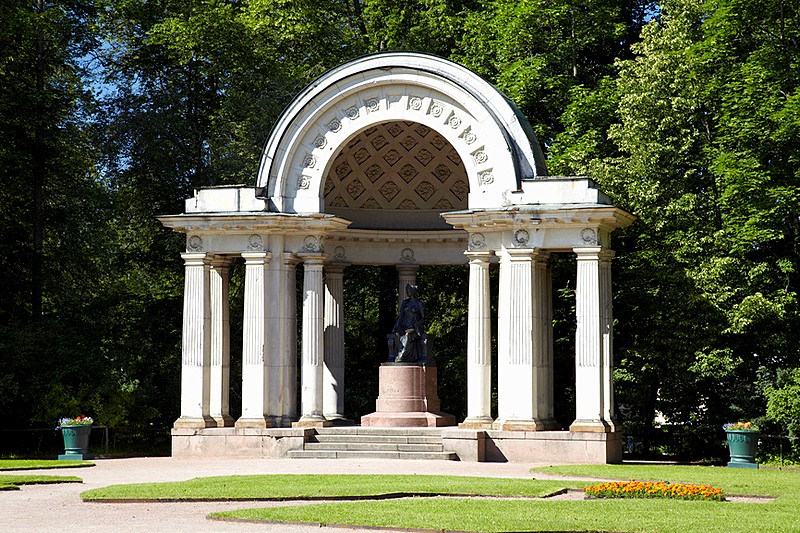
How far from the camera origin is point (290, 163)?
33312 millimetres

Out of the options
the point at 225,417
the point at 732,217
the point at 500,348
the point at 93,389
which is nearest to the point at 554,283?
the point at 732,217

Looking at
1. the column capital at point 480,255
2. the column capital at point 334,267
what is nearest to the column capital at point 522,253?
the column capital at point 480,255

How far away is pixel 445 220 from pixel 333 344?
602cm

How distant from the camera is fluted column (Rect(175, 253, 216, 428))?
109 ft

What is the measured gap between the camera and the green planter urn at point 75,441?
32250mm

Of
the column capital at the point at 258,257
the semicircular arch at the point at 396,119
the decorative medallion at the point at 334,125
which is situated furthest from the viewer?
the decorative medallion at the point at 334,125

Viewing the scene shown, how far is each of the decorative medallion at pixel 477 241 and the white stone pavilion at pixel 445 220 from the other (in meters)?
0.04

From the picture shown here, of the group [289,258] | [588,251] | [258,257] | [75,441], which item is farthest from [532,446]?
[75,441]

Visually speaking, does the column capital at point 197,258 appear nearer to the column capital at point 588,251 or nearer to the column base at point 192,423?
the column base at point 192,423

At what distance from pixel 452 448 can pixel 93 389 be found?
40.2ft

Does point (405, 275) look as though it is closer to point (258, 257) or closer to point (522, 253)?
point (258, 257)

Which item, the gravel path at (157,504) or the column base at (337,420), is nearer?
the gravel path at (157,504)

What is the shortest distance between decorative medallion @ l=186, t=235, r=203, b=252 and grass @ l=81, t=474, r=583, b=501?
1075cm

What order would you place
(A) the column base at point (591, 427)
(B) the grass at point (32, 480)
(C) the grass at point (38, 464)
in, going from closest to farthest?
(B) the grass at point (32, 480)
(C) the grass at point (38, 464)
(A) the column base at point (591, 427)
